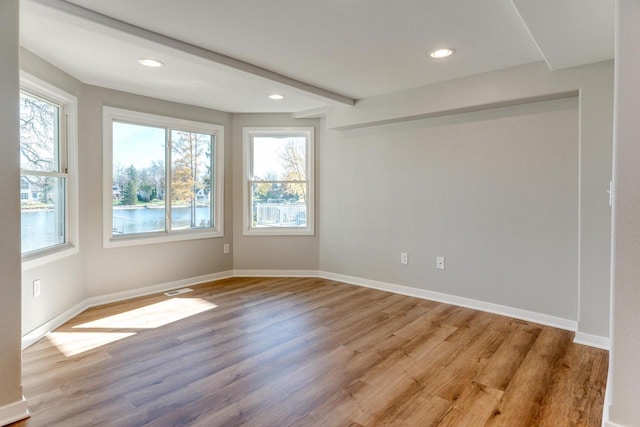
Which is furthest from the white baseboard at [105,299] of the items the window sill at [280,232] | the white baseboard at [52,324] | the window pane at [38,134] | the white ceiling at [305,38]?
the white ceiling at [305,38]

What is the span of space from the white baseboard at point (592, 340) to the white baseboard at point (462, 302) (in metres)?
0.25

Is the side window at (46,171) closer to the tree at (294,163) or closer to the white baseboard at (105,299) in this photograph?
the white baseboard at (105,299)

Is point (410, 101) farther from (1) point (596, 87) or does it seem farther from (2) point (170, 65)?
(2) point (170, 65)

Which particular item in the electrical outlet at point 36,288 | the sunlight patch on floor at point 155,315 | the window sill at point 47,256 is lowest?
the sunlight patch on floor at point 155,315

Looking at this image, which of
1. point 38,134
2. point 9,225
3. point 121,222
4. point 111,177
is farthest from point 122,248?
point 9,225

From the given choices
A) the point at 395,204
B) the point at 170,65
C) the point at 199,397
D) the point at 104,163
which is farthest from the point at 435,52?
the point at 104,163

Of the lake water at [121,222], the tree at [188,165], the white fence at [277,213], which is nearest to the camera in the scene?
the lake water at [121,222]

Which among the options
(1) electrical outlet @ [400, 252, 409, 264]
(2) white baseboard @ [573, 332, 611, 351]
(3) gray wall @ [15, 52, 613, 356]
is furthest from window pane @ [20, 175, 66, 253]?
(2) white baseboard @ [573, 332, 611, 351]

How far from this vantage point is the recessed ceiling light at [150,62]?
3.02 meters

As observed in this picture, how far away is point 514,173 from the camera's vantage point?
11.3 feet

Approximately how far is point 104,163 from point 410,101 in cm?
332

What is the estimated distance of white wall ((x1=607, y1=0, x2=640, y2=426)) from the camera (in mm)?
1615

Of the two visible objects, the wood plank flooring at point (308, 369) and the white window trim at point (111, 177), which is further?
the white window trim at point (111, 177)

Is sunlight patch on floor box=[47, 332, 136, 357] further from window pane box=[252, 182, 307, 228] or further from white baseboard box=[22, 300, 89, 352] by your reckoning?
window pane box=[252, 182, 307, 228]
